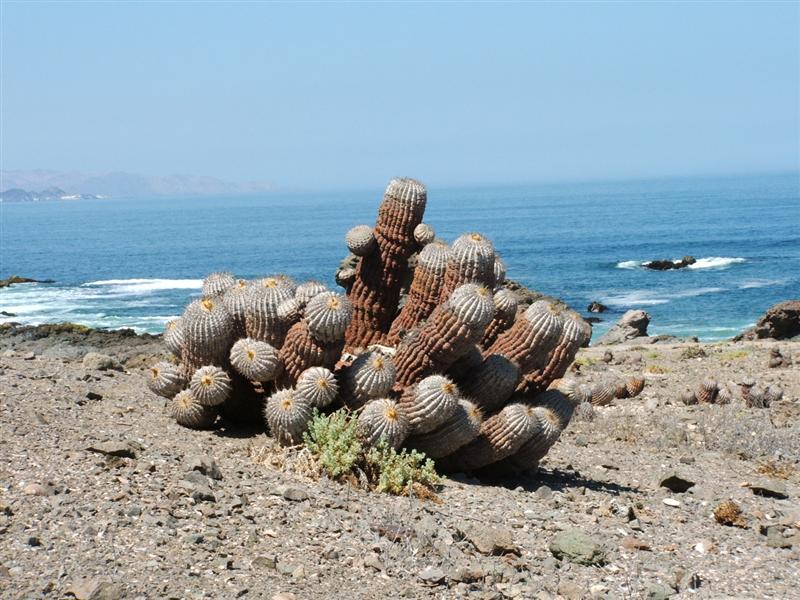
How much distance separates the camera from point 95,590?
20.4 feet

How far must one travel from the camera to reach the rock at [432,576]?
7195 mm

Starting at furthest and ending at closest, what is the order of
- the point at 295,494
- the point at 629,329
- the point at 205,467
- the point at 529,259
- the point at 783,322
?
the point at 529,259, the point at 629,329, the point at 783,322, the point at 205,467, the point at 295,494

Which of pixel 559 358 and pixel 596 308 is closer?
pixel 559 358

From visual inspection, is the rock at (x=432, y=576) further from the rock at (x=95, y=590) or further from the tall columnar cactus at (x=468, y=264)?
the tall columnar cactus at (x=468, y=264)

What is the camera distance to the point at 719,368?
1981 cm

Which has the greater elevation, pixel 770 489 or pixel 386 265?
pixel 386 265

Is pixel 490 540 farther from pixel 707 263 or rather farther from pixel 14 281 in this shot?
pixel 707 263

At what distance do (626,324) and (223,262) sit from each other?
4455 cm

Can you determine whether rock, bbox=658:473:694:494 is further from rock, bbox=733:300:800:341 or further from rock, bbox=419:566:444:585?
rock, bbox=733:300:800:341

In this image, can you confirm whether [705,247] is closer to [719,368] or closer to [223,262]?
[223,262]

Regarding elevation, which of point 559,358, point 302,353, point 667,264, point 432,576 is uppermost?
point 302,353

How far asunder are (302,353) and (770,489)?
511cm

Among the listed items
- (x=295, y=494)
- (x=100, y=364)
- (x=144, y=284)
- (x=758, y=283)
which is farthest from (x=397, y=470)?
(x=144, y=284)

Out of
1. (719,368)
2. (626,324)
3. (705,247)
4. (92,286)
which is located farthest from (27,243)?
(719,368)
